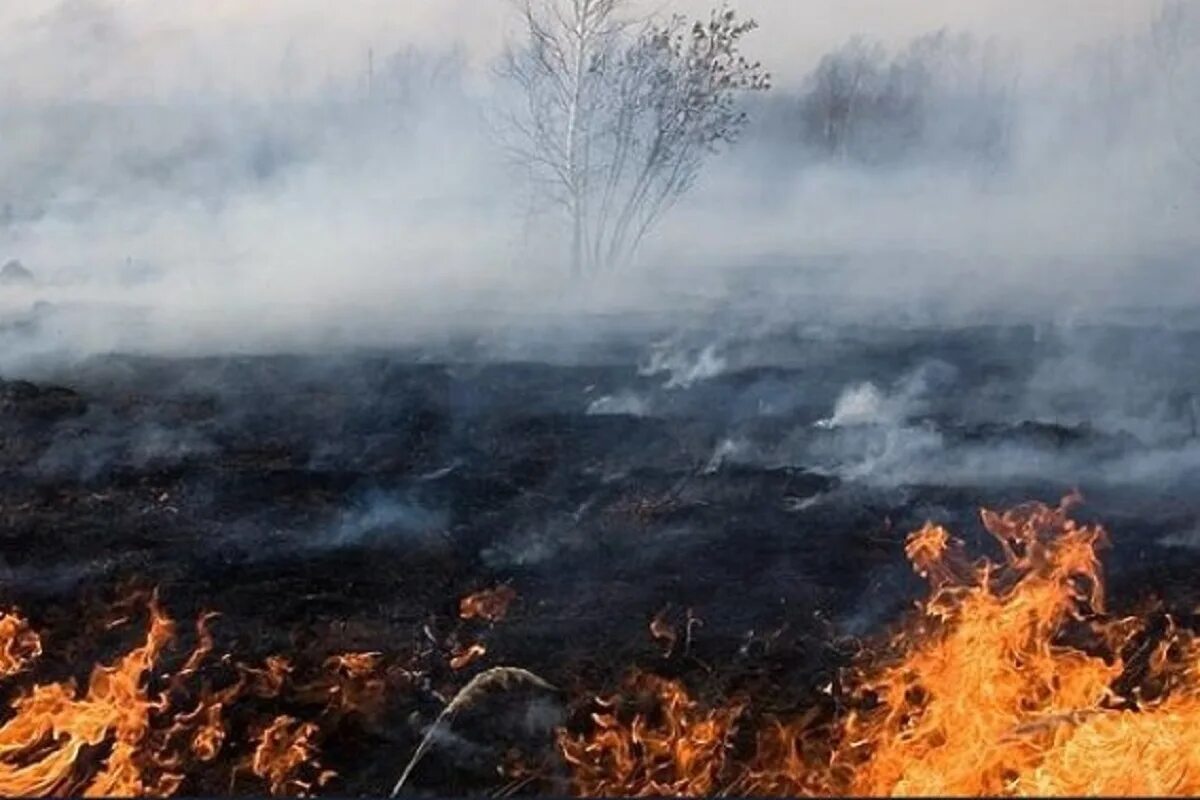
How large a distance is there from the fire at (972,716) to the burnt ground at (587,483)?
0.56ft

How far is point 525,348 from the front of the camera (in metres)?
5.73

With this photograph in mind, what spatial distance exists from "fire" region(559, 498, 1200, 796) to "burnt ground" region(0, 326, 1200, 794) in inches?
6.7

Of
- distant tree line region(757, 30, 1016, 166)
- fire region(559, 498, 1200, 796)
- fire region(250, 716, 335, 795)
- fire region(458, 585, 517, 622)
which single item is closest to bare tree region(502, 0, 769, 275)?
distant tree line region(757, 30, 1016, 166)

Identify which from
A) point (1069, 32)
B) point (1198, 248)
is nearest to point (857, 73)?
point (1069, 32)

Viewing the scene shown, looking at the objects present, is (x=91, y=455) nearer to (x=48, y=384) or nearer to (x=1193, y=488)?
(x=48, y=384)

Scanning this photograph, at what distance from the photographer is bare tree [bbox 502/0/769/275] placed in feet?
18.9

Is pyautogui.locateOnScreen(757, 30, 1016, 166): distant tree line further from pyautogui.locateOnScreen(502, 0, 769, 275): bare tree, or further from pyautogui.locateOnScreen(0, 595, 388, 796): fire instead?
pyautogui.locateOnScreen(0, 595, 388, 796): fire

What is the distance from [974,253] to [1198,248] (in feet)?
3.09

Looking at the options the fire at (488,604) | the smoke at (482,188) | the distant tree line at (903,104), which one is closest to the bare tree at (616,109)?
the smoke at (482,188)

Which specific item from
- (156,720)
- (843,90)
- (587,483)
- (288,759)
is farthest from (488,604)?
(843,90)

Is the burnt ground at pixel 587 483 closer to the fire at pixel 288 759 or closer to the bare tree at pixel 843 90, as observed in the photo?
the fire at pixel 288 759

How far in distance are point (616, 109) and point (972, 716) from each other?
116 inches

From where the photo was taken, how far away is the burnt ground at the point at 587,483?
5074 mm

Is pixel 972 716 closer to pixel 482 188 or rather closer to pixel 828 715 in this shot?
pixel 828 715
